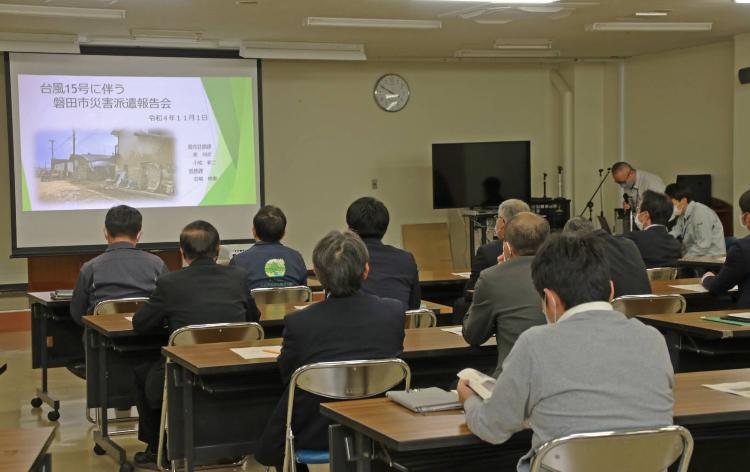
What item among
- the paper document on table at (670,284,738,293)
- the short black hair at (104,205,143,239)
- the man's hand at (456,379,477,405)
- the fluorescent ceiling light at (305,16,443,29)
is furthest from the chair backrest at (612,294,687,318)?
the fluorescent ceiling light at (305,16,443,29)

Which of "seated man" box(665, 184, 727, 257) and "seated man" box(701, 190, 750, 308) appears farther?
"seated man" box(665, 184, 727, 257)

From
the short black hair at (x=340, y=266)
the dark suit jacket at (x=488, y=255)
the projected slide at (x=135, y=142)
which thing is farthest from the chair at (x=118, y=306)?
the projected slide at (x=135, y=142)

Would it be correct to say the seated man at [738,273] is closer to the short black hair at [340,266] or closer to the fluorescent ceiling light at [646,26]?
the short black hair at [340,266]

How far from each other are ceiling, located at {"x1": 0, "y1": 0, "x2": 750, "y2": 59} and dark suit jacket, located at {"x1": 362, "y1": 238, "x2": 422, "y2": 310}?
3942mm

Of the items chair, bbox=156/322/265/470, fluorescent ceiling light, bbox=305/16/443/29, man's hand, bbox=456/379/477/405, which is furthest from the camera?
fluorescent ceiling light, bbox=305/16/443/29

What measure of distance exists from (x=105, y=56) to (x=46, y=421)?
4.94 metres

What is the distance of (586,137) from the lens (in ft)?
43.9

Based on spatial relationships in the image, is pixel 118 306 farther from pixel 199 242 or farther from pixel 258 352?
pixel 258 352

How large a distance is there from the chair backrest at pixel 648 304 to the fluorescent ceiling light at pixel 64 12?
18.2 ft

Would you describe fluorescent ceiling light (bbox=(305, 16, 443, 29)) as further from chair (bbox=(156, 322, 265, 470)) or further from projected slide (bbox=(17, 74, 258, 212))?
chair (bbox=(156, 322, 265, 470))

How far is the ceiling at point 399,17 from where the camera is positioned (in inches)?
349

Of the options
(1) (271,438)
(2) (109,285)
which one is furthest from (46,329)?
(1) (271,438)

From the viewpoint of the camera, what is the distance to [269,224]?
5941 mm

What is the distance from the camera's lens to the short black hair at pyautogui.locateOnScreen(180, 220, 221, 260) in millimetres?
4746
